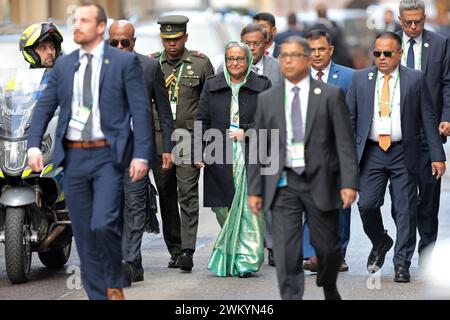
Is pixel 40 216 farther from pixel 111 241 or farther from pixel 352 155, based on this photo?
pixel 352 155

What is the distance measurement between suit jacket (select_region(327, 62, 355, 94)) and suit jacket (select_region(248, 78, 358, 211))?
3020 millimetres

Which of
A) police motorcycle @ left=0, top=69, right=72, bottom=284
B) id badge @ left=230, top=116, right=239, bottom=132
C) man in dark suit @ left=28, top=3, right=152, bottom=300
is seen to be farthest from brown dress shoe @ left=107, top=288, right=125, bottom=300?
id badge @ left=230, top=116, right=239, bottom=132

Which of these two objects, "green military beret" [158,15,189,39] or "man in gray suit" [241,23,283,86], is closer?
"green military beret" [158,15,189,39]

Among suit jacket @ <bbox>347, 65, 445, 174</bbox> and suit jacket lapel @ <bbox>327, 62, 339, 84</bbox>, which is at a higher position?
suit jacket lapel @ <bbox>327, 62, 339, 84</bbox>

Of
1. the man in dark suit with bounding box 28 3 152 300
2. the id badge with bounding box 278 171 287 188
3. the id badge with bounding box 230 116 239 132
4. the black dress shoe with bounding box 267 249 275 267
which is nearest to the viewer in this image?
the id badge with bounding box 278 171 287 188

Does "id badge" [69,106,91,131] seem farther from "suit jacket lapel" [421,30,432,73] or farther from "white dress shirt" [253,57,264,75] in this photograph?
"suit jacket lapel" [421,30,432,73]

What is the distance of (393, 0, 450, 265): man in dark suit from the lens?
12289 mm

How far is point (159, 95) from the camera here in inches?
458

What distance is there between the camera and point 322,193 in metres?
9.35

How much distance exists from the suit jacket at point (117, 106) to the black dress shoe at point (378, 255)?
10.1 feet

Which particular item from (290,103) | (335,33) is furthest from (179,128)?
(335,33)

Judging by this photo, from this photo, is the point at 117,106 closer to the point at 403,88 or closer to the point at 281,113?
the point at 281,113

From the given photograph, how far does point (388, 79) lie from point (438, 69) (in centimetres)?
95
